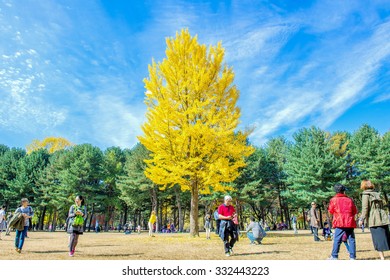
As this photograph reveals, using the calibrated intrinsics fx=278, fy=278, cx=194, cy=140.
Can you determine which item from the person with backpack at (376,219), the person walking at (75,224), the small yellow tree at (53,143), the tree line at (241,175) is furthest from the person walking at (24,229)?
the small yellow tree at (53,143)

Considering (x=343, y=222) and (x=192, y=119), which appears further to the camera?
(x=192, y=119)

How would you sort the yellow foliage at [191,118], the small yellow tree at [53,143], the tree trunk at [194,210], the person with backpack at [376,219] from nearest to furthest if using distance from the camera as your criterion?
the person with backpack at [376,219] < the yellow foliage at [191,118] < the tree trunk at [194,210] < the small yellow tree at [53,143]

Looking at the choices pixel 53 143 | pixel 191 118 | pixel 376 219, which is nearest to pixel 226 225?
pixel 376 219

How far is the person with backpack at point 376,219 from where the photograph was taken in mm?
6539

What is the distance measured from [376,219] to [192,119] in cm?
1034

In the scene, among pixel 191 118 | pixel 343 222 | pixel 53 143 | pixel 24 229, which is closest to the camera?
pixel 343 222

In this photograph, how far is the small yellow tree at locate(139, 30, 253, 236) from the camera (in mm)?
14578

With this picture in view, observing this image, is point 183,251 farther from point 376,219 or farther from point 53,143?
→ point 53,143

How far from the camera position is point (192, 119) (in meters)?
15.5

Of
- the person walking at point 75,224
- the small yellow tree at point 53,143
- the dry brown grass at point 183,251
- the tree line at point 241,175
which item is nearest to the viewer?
the dry brown grass at point 183,251

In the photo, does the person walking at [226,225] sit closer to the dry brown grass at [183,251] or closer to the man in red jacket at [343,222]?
the dry brown grass at [183,251]

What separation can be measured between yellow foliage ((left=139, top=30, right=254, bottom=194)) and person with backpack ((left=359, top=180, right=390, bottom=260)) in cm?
757

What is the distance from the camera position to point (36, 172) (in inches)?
1641
